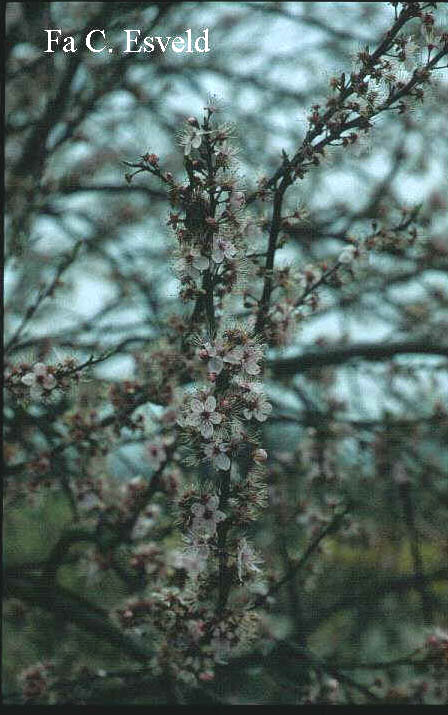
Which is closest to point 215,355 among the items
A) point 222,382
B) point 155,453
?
point 222,382

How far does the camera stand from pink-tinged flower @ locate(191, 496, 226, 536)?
1.63 metres

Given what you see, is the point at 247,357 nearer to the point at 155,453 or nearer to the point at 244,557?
the point at 244,557

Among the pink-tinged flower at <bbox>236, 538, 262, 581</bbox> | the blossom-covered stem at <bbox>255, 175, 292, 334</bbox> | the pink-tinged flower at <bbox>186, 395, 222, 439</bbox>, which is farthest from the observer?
the blossom-covered stem at <bbox>255, 175, 292, 334</bbox>

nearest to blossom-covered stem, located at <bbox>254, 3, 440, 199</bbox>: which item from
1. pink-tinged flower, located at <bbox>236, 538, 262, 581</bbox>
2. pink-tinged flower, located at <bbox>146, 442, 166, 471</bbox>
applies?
pink-tinged flower, located at <bbox>236, 538, 262, 581</bbox>

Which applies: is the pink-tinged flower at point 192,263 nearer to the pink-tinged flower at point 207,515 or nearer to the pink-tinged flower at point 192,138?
the pink-tinged flower at point 192,138

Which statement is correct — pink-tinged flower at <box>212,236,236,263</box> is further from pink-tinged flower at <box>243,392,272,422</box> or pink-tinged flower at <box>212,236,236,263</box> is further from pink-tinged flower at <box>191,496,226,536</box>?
→ pink-tinged flower at <box>191,496,226,536</box>

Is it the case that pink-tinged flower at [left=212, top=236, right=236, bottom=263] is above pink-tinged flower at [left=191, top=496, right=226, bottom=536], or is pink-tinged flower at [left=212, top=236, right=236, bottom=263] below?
above

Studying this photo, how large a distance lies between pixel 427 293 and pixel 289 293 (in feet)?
8.09

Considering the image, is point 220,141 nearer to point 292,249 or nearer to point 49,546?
point 292,249

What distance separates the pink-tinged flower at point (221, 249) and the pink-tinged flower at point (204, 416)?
298mm

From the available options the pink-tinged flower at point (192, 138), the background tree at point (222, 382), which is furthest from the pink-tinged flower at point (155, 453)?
the pink-tinged flower at point (192, 138)

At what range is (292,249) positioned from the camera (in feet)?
14.6

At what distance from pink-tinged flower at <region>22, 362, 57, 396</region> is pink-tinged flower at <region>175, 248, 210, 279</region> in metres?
0.49

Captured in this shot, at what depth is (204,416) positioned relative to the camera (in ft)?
5.10
